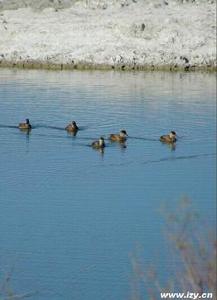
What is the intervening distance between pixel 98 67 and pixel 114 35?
104 inches

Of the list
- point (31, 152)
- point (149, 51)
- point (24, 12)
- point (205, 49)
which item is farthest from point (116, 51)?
point (31, 152)

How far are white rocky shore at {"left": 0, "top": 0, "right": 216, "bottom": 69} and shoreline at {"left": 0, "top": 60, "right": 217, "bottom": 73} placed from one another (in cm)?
6

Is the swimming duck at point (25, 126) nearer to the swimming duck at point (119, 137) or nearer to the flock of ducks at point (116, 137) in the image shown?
the flock of ducks at point (116, 137)

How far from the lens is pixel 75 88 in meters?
37.8

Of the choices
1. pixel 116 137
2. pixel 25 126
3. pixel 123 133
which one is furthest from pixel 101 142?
pixel 25 126

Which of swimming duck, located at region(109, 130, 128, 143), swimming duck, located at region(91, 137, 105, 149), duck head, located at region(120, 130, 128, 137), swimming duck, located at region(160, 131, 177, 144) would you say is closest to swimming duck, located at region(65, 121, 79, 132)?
swimming duck, located at region(109, 130, 128, 143)

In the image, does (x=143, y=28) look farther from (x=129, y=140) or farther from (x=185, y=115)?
(x=129, y=140)

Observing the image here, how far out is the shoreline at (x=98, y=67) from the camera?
4681cm

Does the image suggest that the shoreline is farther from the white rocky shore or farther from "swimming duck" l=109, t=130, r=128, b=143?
"swimming duck" l=109, t=130, r=128, b=143

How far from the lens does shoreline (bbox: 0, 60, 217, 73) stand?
46812 millimetres

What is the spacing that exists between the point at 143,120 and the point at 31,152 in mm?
6717

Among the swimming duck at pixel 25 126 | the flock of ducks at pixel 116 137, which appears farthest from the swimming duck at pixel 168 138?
the swimming duck at pixel 25 126

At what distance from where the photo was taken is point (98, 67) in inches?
1914

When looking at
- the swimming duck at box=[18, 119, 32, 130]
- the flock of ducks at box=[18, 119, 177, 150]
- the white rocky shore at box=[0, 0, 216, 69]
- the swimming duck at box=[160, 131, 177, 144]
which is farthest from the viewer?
the white rocky shore at box=[0, 0, 216, 69]
